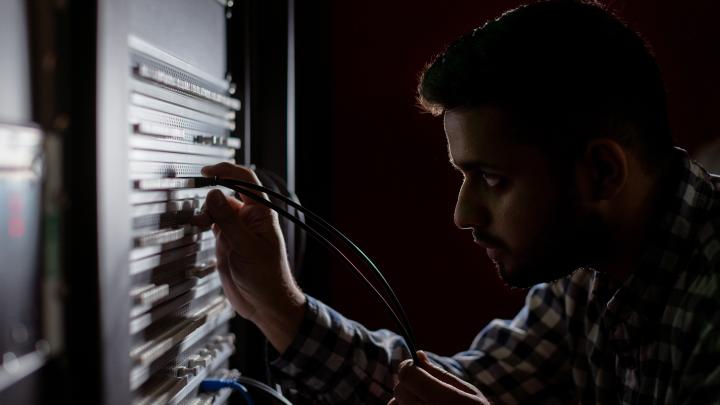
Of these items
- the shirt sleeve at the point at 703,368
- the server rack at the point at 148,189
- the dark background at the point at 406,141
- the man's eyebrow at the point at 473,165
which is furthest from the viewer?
the dark background at the point at 406,141

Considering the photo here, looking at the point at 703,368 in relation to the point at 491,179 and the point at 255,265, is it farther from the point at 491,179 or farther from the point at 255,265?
the point at 255,265

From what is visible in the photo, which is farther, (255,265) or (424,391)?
(255,265)

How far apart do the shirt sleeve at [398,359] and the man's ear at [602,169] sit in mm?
394

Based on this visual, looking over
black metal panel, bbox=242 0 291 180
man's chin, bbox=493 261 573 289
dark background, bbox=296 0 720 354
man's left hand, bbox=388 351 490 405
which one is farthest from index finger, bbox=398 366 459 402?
dark background, bbox=296 0 720 354

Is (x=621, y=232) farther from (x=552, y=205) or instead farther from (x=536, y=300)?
(x=536, y=300)

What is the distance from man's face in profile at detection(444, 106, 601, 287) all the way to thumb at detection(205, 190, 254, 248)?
0.31 m

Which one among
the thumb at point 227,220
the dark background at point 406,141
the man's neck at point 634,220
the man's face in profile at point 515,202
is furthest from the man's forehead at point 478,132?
the dark background at point 406,141

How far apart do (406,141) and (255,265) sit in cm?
69

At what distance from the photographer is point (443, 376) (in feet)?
2.75

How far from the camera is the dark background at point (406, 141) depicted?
1474 mm

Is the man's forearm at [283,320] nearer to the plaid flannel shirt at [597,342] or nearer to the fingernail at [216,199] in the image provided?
the plaid flannel shirt at [597,342]

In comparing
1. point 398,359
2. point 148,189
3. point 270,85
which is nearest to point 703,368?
point 398,359

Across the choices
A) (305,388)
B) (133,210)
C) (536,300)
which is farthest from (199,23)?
(536,300)

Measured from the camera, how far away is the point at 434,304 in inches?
59.3
